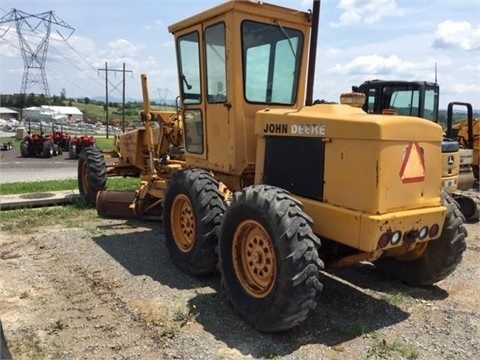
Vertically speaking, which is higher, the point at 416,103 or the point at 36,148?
the point at 416,103

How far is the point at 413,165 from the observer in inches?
157

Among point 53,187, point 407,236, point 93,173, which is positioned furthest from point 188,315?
point 53,187

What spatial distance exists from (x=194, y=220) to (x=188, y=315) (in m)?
1.15

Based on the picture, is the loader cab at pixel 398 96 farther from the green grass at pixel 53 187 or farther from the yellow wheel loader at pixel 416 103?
the green grass at pixel 53 187

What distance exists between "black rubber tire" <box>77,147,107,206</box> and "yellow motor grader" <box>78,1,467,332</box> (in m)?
2.93

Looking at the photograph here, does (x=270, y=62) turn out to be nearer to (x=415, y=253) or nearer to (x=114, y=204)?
(x=415, y=253)

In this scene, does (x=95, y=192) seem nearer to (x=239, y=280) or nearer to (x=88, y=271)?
(x=88, y=271)

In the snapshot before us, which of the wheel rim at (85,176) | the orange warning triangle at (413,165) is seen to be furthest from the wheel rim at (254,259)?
the wheel rim at (85,176)

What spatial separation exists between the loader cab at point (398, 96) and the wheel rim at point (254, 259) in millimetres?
7783

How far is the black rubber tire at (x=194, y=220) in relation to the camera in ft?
16.2

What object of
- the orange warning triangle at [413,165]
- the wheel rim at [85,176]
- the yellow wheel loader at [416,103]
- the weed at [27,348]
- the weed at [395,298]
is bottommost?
the weed at [27,348]

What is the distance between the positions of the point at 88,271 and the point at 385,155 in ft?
11.8

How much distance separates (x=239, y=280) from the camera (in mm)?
4293

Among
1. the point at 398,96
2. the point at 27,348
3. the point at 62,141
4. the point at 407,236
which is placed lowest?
the point at 27,348
